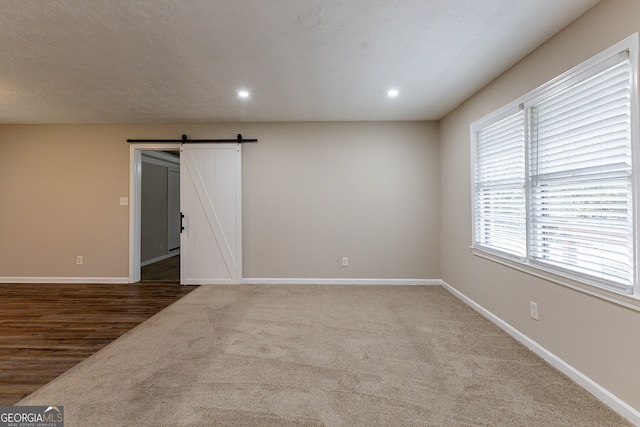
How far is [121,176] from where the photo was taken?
4586 mm

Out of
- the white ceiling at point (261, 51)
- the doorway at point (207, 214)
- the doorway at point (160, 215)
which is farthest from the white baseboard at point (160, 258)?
the white ceiling at point (261, 51)

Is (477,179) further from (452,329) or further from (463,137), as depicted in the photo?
(452,329)

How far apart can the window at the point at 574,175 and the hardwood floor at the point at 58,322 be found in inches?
152

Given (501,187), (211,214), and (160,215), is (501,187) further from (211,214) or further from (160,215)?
(160,215)

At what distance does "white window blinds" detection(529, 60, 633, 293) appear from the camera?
5.56 ft

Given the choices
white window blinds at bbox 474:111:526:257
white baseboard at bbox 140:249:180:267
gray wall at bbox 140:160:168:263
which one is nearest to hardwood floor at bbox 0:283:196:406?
white baseboard at bbox 140:249:180:267

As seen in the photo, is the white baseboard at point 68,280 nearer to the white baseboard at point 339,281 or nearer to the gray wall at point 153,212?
the gray wall at point 153,212

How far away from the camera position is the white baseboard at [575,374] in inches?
64.6

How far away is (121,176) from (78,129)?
1.02 metres

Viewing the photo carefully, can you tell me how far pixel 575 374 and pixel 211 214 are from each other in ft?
14.8

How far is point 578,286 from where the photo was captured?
6.50ft

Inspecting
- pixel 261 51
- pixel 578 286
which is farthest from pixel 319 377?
pixel 261 51

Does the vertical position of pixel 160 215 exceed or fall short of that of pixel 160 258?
it exceeds it

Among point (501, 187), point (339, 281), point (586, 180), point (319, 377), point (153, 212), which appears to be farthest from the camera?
point (153, 212)
